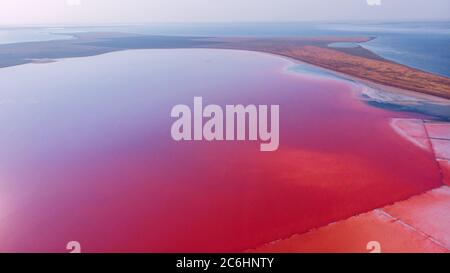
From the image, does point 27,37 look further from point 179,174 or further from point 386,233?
point 386,233

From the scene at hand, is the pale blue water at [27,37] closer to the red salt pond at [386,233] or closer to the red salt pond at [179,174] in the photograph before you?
the red salt pond at [179,174]

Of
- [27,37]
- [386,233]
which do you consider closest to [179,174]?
[386,233]

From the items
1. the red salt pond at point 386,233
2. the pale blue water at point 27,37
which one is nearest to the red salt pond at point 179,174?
the red salt pond at point 386,233

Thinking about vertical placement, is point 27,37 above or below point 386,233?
above

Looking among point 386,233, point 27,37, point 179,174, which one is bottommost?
point 386,233

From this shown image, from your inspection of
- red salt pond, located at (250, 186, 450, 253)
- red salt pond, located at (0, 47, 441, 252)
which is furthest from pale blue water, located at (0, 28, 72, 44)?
red salt pond, located at (250, 186, 450, 253)

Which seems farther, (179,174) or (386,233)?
(179,174)

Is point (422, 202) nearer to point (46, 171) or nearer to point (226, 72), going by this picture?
point (46, 171)
